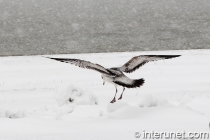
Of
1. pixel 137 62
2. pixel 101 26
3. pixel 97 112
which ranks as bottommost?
pixel 97 112

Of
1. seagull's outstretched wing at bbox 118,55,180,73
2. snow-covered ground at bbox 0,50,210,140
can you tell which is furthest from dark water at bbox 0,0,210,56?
seagull's outstretched wing at bbox 118,55,180,73

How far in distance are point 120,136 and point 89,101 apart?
320 centimetres

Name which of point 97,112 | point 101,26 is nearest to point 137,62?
point 97,112

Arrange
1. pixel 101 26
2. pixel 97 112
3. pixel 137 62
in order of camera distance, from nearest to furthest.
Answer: pixel 137 62 → pixel 97 112 → pixel 101 26

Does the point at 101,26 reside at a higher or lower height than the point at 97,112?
higher

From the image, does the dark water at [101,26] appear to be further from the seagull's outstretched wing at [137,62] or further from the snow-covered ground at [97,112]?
the seagull's outstretched wing at [137,62]

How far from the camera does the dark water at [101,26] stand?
59.7 m

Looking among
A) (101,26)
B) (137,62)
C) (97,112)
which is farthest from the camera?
(101,26)

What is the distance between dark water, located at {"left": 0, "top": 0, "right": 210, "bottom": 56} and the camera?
196ft

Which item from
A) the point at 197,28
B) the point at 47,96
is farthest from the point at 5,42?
the point at 47,96

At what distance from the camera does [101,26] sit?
2923 inches

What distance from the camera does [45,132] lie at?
4.71 m

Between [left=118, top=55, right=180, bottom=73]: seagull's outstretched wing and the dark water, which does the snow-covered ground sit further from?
the dark water

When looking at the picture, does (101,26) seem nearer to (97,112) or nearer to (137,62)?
(97,112)
